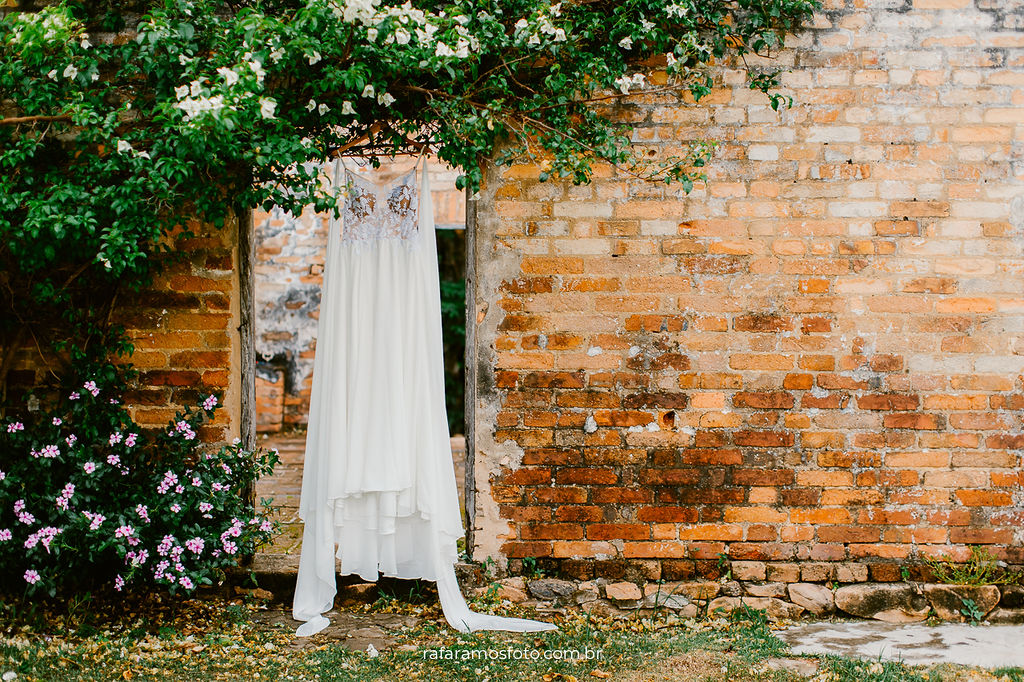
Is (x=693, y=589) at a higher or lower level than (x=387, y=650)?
higher

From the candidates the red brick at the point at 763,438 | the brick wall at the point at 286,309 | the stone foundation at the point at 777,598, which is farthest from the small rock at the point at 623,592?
the brick wall at the point at 286,309

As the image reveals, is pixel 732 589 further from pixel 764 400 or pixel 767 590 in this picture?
pixel 764 400

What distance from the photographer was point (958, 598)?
3.73m

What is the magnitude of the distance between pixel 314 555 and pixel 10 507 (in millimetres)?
1300

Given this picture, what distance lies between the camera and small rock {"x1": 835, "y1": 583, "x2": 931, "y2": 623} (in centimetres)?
373

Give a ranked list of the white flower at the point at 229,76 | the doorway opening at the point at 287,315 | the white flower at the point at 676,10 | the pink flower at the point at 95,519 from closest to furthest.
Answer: the white flower at the point at 229,76 → the pink flower at the point at 95,519 → the white flower at the point at 676,10 → the doorway opening at the point at 287,315

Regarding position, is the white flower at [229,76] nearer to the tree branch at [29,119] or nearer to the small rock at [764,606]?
the tree branch at [29,119]

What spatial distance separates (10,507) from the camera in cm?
340

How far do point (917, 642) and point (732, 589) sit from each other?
0.81 metres

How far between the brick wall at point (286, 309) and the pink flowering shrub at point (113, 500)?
12.9 feet

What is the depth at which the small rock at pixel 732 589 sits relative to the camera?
377cm

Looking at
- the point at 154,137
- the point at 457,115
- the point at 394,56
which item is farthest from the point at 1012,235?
the point at 154,137

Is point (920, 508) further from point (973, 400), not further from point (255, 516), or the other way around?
point (255, 516)

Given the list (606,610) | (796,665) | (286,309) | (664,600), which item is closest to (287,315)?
(286,309)
